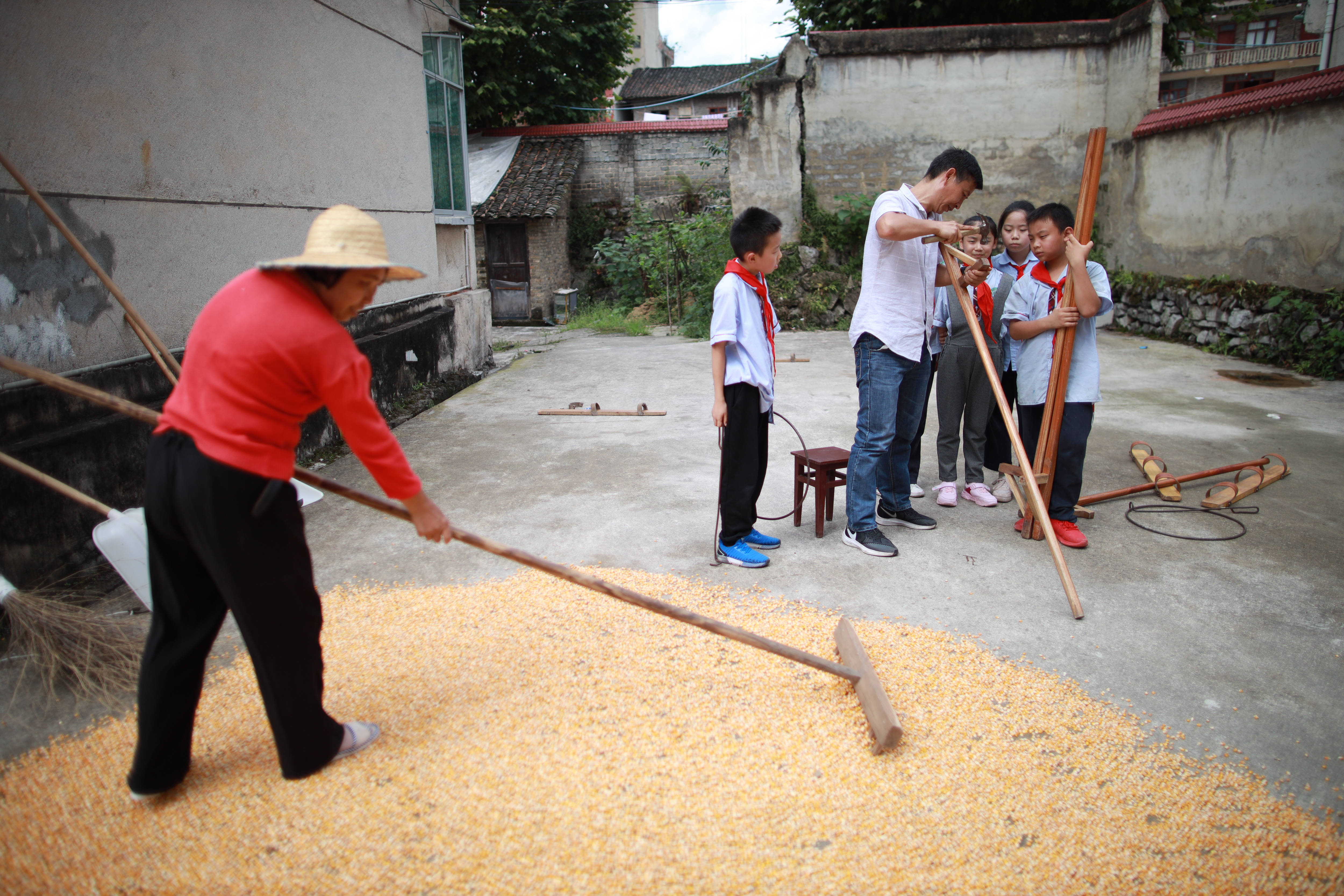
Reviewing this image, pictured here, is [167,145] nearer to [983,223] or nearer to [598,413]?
[598,413]

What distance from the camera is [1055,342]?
11.8ft

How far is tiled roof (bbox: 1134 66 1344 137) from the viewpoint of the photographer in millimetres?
7660

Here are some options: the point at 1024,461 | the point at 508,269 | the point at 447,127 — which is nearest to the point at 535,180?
the point at 508,269

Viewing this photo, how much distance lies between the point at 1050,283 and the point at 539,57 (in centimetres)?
1545

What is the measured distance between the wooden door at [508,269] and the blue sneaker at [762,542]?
1246 centimetres

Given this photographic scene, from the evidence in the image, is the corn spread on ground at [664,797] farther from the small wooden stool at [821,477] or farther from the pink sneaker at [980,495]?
the pink sneaker at [980,495]

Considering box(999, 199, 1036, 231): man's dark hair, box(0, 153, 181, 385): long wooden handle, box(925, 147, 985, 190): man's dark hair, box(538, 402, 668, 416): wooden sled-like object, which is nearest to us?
box(0, 153, 181, 385): long wooden handle

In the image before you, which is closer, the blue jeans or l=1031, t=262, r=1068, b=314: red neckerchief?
the blue jeans

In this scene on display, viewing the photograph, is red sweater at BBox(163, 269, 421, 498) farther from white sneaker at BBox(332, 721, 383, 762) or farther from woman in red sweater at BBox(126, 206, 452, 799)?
white sneaker at BBox(332, 721, 383, 762)

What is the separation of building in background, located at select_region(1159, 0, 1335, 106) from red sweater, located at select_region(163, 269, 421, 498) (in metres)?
32.6

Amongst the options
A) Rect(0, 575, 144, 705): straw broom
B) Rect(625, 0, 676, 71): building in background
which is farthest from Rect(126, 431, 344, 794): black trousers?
Rect(625, 0, 676, 71): building in background

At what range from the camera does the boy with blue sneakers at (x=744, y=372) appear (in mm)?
3369

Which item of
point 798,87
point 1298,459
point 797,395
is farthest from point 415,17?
point 1298,459

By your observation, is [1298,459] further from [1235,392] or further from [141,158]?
[141,158]
